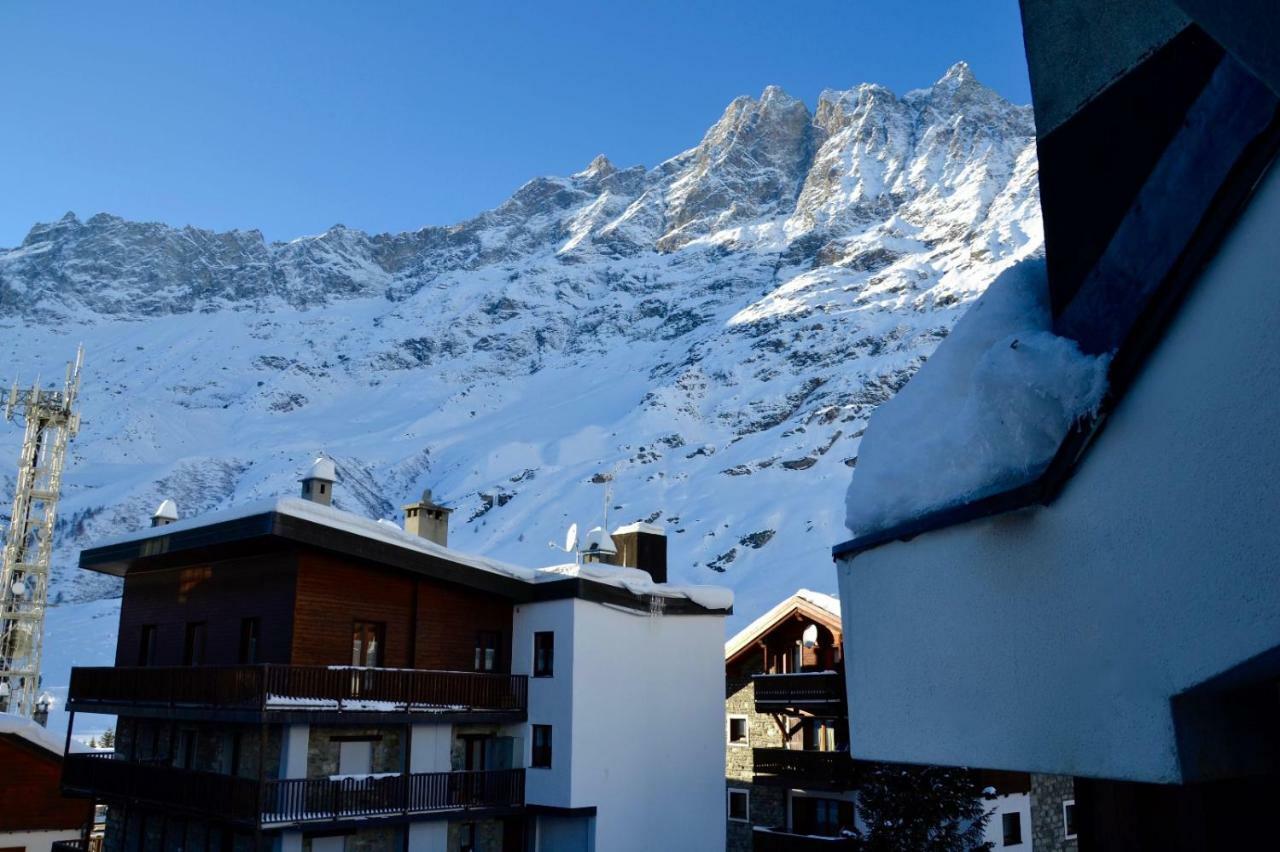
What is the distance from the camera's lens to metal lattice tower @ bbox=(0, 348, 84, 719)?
40.7 m

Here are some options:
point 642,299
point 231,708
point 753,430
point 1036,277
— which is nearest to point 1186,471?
point 1036,277

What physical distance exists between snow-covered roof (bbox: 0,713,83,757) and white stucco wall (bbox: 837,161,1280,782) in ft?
81.9

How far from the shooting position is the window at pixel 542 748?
2136 cm

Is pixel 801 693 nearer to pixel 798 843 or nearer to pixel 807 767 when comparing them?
pixel 807 767

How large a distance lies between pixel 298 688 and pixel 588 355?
122m

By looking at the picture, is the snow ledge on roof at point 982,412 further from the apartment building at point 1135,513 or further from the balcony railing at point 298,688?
the balcony railing at point 298,688

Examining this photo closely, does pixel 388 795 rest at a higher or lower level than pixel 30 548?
lower

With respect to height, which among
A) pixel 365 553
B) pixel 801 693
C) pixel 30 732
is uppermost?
pixel 365 553

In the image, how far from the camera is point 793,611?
84.0ft

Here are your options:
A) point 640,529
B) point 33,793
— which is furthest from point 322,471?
point 33,793

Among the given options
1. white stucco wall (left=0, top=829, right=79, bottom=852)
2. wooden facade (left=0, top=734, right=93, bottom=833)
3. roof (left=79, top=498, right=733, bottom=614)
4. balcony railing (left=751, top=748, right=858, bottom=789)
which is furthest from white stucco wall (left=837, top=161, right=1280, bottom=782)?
white stucco wall (left=0, top=829, right=79, bottom=852)

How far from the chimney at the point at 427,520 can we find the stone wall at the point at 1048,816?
15.3m

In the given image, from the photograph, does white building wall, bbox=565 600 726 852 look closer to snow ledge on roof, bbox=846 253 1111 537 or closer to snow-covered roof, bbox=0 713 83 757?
snow-covered roof, bbox=0 713 83 757

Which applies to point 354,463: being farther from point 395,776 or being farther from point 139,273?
A: point 139,273
